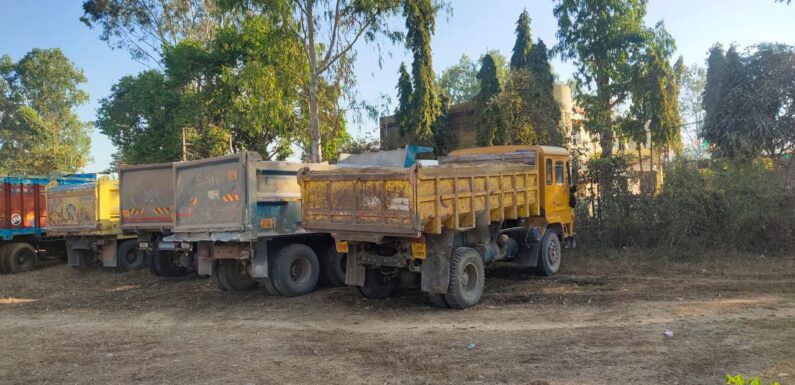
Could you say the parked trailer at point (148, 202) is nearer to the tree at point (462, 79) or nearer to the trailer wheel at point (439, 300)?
the trailer wheel at point (439, 300)

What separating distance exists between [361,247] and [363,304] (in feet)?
3.22

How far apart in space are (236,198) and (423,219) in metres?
3.39

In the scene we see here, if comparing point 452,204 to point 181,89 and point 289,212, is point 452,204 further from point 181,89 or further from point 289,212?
point 181,89

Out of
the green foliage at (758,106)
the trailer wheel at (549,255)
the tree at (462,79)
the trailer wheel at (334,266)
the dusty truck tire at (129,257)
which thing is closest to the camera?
the trailer wheel at (334,266)

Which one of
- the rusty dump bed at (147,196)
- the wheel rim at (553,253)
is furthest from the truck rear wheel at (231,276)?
the wheel rim at (553,253)

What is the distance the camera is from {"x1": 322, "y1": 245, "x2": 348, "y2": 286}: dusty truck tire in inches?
384

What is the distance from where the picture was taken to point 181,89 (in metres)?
21.5

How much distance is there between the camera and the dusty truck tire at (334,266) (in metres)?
9.74

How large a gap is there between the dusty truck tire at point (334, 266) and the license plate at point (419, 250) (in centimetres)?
253

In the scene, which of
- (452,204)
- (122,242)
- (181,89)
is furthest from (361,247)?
(181,89)

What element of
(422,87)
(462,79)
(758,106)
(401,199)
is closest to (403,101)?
(422,87)

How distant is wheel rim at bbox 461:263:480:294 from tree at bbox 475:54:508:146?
410 inches

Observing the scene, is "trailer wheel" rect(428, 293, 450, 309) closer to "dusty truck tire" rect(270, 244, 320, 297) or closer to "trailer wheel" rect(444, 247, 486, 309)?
"trailer wheel" rect(444, 247, 486, 309)

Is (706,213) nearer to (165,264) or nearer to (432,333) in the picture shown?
(432,333)
